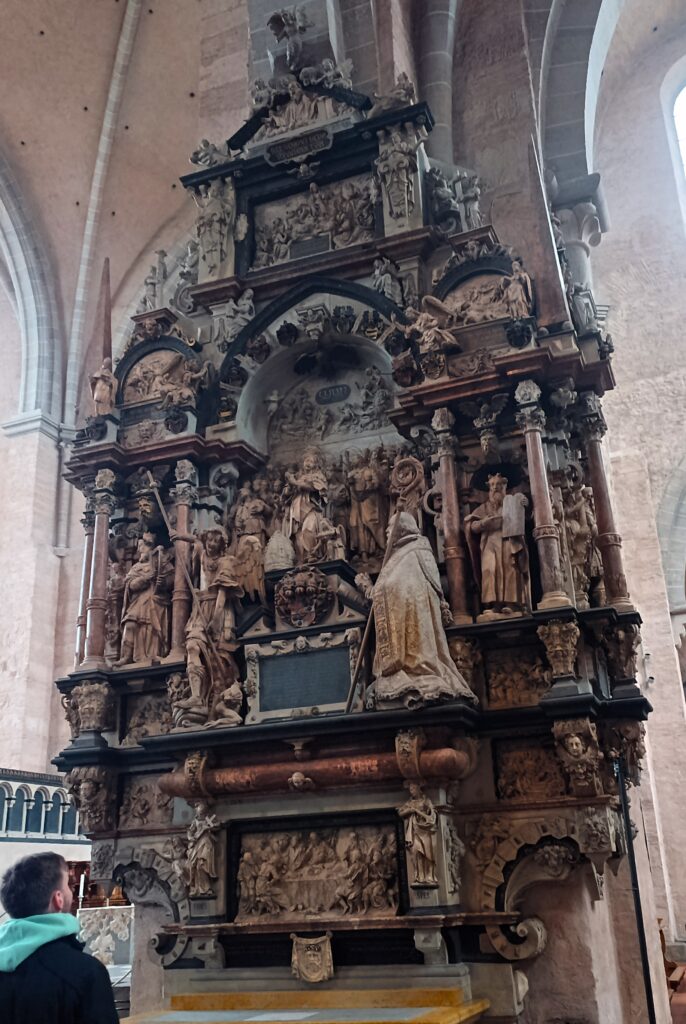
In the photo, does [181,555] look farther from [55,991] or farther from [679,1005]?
[679,1005]

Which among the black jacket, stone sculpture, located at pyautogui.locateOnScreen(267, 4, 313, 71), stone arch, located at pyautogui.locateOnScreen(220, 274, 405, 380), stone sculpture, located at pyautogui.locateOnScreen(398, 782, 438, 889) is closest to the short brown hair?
the black jacket

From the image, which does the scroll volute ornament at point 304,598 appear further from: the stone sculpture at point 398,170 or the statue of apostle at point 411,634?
the stone sculpture at point 398,170

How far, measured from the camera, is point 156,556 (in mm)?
8594

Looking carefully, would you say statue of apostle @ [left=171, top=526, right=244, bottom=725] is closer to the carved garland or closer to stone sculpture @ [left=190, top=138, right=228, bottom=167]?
the carved garland

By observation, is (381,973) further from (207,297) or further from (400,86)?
(400,86)

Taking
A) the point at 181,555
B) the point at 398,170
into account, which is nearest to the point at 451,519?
the point at 181,555

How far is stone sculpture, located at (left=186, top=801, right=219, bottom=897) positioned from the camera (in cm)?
714

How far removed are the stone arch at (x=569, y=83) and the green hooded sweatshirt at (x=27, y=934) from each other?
1036 cm

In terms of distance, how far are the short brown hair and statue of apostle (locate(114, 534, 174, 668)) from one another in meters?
5.22

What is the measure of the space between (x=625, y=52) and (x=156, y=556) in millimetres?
13415

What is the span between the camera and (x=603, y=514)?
26.3ft

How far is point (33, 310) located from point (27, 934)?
58.1 ft

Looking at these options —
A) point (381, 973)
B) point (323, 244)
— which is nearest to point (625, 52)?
point (323, 244)

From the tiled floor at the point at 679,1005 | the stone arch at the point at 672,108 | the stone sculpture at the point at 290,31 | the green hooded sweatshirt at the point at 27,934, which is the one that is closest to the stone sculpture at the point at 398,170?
the stone sculpture at the point at 290,31
